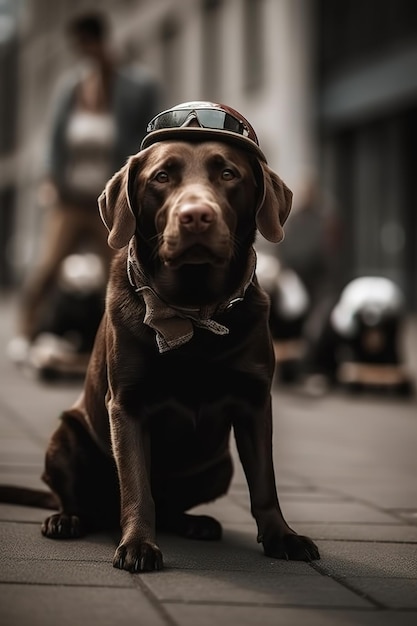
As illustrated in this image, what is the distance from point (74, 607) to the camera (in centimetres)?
327

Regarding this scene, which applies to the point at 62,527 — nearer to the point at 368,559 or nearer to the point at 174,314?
the point at 174,314

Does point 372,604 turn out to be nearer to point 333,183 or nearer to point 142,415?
point 142,415

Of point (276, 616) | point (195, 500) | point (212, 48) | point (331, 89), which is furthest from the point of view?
point (212, 48)

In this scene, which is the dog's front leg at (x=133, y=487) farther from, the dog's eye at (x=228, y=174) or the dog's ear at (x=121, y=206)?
the dog's eye at (x=228, y=174)

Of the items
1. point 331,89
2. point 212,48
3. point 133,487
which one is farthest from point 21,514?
point 212,48

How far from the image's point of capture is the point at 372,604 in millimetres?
3439

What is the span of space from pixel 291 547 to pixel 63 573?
2.32 feet

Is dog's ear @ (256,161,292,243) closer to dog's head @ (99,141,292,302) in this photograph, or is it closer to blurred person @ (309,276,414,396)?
dog's head @ (99,141,292,302)

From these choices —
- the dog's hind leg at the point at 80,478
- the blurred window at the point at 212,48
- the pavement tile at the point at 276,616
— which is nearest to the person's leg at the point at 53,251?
the dog's hind leg at the point at 80,478

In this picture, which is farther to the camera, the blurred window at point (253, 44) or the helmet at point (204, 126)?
the blurred window at point (253, 44)

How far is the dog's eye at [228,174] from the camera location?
153 inches

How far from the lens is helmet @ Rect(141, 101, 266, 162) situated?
3.90 meters

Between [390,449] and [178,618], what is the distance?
396 centimetres

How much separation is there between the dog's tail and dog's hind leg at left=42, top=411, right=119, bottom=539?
0.34 meters
